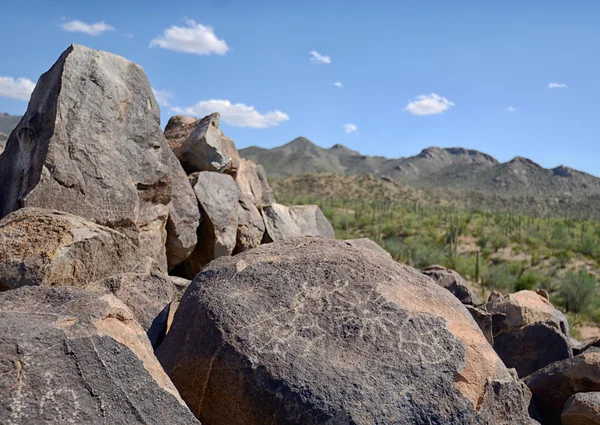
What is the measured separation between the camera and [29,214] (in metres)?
5.12

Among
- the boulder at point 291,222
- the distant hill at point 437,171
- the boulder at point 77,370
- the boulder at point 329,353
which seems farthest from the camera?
the distant hill at point 437,171

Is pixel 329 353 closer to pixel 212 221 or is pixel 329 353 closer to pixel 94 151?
pixel 94 151

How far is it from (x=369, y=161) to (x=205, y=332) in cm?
10451

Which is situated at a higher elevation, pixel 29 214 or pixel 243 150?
pixel 243 150

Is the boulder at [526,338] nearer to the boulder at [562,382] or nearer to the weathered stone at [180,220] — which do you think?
the boulder at [562,382]

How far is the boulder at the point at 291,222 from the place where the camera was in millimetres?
10492

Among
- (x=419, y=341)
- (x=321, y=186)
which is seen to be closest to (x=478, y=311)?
(x=419, y=341)

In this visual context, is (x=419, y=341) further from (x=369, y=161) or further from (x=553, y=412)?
(x=369, y=161)

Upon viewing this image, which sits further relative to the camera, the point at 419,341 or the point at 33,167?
the point at 33,167

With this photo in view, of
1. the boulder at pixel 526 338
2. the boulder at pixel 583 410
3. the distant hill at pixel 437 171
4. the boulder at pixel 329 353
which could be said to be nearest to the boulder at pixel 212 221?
the boulder at pixel 526 338

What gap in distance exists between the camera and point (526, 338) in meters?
7.24

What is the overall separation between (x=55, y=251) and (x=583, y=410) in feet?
15.5

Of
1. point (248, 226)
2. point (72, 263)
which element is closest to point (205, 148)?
point (248, 226)

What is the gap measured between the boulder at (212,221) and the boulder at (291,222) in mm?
1061
